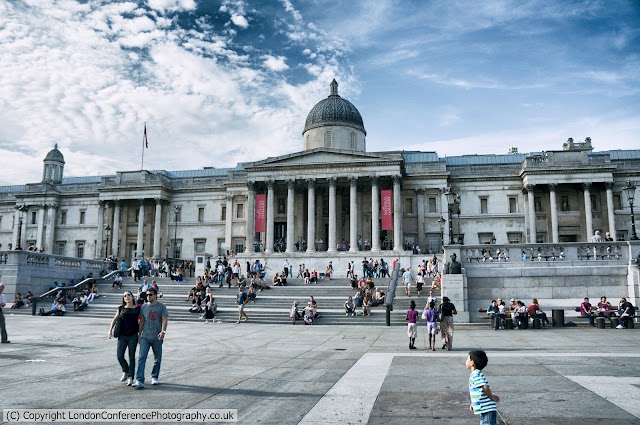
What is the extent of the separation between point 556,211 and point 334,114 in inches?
1003

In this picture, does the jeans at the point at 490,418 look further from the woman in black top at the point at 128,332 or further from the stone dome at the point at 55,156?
the stone dome at the point at 55,156

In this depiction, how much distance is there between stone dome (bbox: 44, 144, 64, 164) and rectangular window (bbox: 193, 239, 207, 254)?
2407 cm

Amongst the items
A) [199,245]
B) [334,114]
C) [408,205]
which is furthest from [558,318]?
[199,245]

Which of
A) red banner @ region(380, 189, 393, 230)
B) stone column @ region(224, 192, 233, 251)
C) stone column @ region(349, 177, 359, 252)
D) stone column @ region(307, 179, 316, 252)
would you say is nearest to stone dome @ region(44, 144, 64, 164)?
stone column @ region(224, 192, 233, 251)

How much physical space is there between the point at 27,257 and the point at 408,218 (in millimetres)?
35297

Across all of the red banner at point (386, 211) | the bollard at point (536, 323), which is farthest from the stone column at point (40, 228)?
the bollard at point (536, 323)

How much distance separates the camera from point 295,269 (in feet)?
154

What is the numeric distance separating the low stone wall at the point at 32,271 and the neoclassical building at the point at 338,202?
1004 centimetres

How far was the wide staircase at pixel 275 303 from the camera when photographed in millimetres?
26531

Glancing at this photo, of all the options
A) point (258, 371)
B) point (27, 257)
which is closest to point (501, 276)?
point (258, 371)

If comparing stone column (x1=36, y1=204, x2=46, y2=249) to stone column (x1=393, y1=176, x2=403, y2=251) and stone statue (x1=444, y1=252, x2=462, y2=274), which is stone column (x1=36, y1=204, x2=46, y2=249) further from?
stone statue (x1=444, y1=252, x2=462, y2=274)

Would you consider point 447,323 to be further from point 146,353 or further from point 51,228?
point 51,228

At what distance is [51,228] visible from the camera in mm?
62906

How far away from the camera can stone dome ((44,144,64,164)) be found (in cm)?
6631
